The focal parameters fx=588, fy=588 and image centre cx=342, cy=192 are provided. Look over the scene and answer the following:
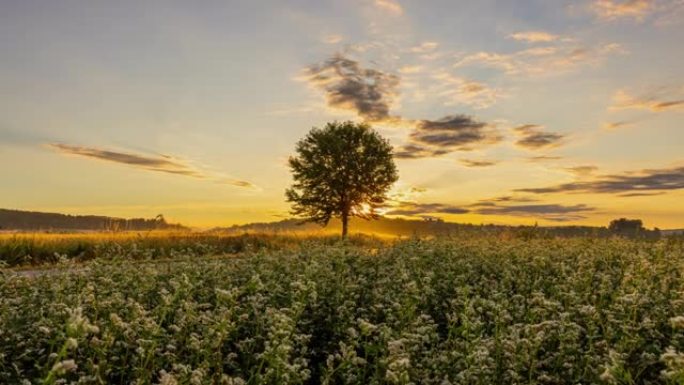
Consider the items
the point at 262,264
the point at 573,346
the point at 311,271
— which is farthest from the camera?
the point at 262,264

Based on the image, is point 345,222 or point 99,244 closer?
point 99,244

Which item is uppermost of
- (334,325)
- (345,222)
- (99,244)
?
(345,222)

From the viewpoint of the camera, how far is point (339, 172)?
57219 mm

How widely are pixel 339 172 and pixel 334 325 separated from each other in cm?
4848

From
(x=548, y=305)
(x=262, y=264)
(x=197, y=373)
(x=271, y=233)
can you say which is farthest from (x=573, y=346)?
(x=271, y=233)

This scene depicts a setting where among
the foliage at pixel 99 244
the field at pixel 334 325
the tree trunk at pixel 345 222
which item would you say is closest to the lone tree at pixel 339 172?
the tree trunk at pixel 345 222

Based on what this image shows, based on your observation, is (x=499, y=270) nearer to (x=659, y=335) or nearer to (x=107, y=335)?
(x=659, y=335)

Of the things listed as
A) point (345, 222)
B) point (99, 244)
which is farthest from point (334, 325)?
point (345, 222)

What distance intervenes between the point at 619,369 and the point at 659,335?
134 inches

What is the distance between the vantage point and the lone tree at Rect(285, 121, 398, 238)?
5706 centimetres

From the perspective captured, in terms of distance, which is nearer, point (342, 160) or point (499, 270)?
point (499, 270)

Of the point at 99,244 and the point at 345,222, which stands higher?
the point at 345,222

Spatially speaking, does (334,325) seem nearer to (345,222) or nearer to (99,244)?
(99,244)

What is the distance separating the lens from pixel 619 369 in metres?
5.07
